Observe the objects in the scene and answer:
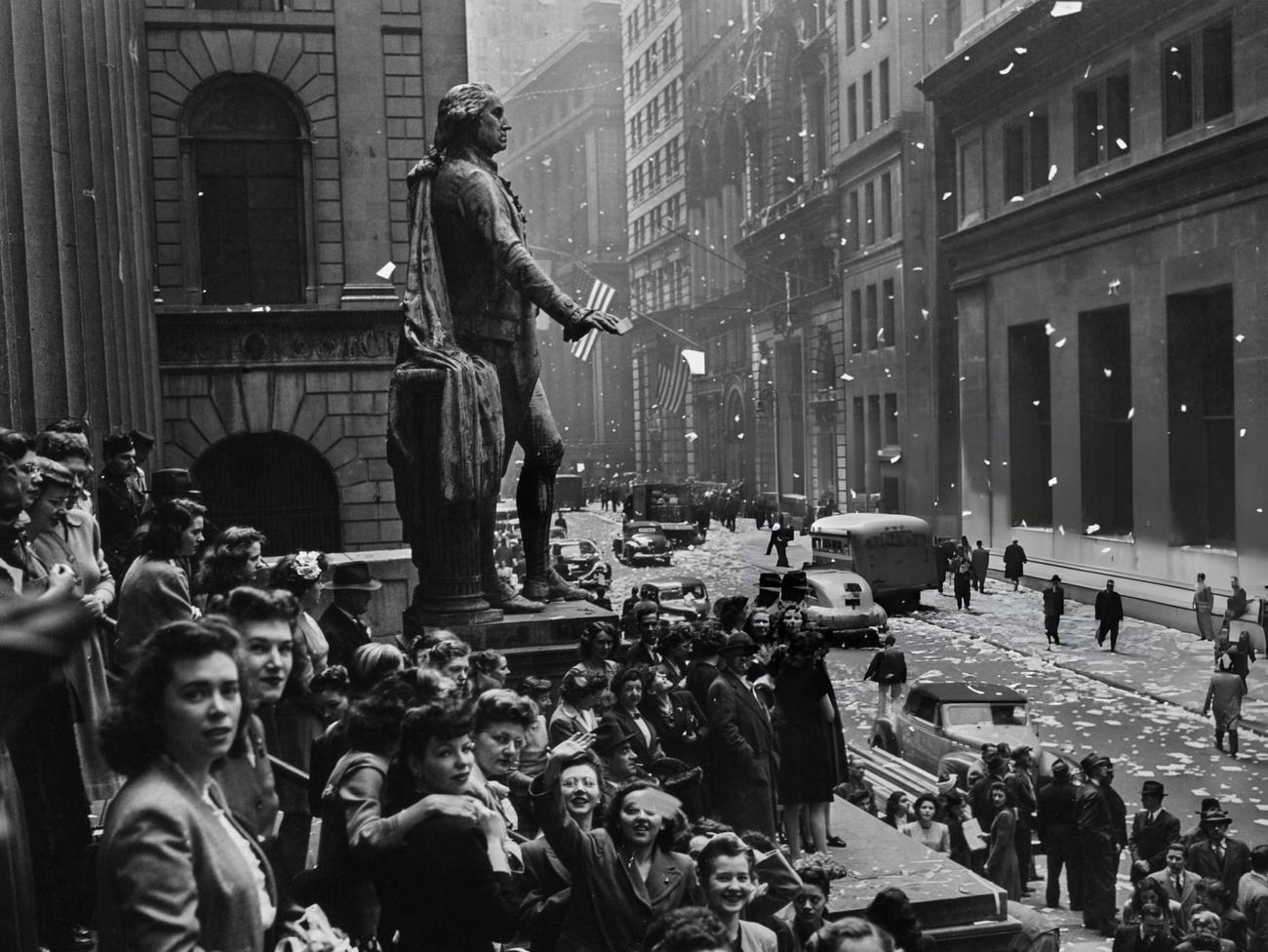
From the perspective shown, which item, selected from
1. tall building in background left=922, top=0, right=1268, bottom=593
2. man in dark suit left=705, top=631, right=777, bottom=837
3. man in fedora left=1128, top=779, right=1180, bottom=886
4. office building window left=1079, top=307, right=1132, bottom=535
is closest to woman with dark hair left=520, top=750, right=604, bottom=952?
man in dark suit left=705, top=631, right=777, bottom=837

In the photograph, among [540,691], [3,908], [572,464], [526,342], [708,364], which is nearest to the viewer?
[3,908]

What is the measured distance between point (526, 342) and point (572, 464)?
92.7 metres

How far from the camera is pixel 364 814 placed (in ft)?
12.8

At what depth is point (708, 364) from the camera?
77312 mm

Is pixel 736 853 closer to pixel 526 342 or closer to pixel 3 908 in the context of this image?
pixel 3 908

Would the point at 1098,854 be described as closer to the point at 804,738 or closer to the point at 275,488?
the point at 804,738

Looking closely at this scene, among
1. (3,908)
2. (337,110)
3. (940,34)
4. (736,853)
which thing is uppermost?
(940,34)

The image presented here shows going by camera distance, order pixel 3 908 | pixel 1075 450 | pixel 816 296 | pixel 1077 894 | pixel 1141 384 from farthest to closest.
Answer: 1. pixel 816 296
2. pixel 1075 450
3. pixel 1141 384
4. pixel 1077 894
5. pixel 3 908

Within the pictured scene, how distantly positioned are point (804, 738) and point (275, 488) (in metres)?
15.9

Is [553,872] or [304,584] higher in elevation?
[304,584]

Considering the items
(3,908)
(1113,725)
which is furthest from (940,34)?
(3,908)

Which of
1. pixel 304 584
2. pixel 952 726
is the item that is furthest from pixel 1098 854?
pixel 304 584

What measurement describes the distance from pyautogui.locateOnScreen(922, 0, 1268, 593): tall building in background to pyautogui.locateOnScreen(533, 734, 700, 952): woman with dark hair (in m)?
24.4

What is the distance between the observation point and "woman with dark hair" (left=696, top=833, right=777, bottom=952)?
4.55 m
